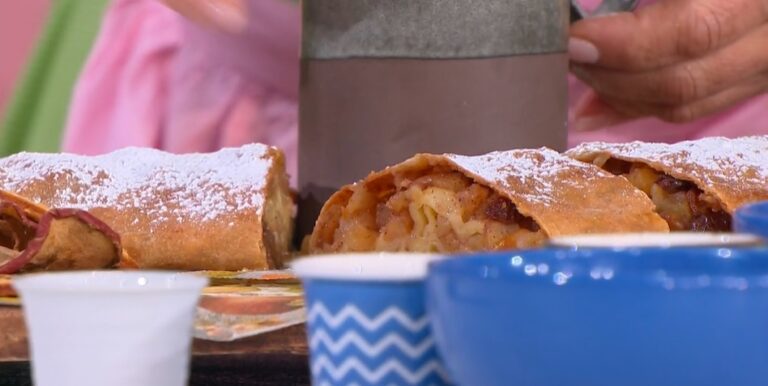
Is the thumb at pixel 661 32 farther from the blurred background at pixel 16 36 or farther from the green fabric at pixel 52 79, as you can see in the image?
the blurred background at pixel 16 36

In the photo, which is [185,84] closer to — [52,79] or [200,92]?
[200,92]

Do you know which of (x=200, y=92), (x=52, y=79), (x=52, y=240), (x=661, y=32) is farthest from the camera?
(x=52, y=79)

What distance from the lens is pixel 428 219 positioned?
3.05ft

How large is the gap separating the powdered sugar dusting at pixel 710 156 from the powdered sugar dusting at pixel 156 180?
0.30 m

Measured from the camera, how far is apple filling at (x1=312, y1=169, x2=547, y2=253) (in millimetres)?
877

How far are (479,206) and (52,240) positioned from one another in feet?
1.10

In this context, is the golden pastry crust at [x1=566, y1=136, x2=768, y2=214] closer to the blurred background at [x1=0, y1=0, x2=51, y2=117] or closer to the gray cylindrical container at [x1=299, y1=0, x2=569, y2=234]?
the gray cylindrical container at [x1=299, y1=0, x2=569, y2=234]

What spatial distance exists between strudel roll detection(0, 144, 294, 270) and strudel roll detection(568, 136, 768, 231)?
0.95ft

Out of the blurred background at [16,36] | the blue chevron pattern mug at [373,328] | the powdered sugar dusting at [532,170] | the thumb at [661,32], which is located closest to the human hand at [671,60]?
the thumb at [661,32]

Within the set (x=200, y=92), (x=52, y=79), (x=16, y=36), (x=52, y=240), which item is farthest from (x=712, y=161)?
(x=16, y=36)

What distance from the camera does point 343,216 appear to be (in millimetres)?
953

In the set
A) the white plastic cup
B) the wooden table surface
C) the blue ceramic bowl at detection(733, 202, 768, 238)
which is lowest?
the wooden table surface

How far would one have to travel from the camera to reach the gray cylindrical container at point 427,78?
922 millimetres

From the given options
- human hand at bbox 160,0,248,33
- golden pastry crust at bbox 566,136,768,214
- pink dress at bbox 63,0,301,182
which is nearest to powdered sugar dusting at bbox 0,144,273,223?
human hand at bbox 160,0,248,33
